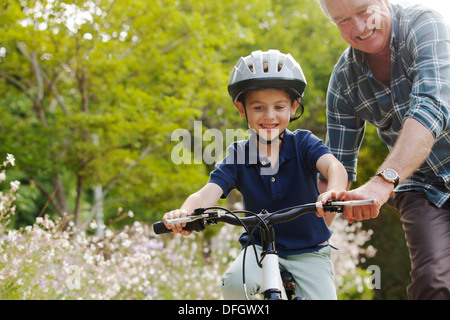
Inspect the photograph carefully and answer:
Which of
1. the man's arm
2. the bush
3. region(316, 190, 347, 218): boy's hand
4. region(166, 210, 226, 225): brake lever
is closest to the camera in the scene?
region(316, 190, 347, 218): boy's hand

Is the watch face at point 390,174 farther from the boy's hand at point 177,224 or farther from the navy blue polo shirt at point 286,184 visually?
the boy's hand at point 177,224

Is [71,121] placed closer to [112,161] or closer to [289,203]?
[112,161]

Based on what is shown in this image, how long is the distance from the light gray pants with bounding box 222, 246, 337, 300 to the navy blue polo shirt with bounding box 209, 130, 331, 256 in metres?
0.06

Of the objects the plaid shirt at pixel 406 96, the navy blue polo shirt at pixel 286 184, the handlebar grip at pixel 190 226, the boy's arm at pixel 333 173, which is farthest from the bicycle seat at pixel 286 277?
the plaid shirt at pixel 406 96

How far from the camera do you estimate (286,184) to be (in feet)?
9.60

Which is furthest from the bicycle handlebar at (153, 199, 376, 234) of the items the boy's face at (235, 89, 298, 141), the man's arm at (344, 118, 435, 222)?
the boy's face at (235, 89, 298, 141)

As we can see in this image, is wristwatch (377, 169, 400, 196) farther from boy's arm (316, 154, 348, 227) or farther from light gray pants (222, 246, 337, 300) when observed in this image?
light gray pants (222, 246, 337, 300)

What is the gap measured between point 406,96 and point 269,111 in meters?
0.82

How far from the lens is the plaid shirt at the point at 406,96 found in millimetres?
2641

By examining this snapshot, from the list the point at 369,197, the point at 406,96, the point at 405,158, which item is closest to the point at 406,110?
the point at 406,96

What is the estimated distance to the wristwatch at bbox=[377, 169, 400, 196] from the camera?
7.58 ft

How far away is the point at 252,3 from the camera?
10594 mm

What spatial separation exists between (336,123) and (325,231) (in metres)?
0.88
